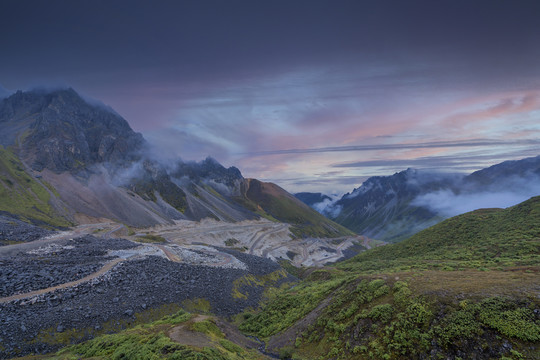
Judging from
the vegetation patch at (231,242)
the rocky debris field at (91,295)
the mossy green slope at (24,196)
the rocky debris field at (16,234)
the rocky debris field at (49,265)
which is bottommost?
the vegetation patch at (231,242)

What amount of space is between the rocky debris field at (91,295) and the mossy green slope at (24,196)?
5924 cm

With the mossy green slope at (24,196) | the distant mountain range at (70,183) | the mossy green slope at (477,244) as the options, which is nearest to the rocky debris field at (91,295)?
the mossy green slope at (477,244)

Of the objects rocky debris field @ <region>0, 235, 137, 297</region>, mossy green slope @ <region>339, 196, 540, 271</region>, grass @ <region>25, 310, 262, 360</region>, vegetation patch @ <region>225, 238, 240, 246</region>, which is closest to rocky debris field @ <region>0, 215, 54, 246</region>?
rocky debris field @ <region>0, 235, 137, 297</region>

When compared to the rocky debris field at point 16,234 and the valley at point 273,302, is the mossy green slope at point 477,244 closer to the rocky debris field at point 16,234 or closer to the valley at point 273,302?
the valley at point 273,302

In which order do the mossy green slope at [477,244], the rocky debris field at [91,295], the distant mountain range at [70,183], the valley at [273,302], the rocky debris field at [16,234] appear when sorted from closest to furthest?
1. the valley at [273,302]
2. the rocky debris field at [91,295]
3. the mossy green slope at [477,244]
4. the rocky debris field at [16,234]
5. the distant mountain range at [70,183]

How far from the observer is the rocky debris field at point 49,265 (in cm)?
3287

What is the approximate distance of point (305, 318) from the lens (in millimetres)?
29172

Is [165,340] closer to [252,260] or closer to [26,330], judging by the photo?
[26,330]

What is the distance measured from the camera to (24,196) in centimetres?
11731

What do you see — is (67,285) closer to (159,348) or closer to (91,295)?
(91,295)

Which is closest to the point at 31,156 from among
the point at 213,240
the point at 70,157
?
the point at 70,157

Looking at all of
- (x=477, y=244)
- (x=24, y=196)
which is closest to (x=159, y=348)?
(x=477, y=244)

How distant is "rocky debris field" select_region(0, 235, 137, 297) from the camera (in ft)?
108

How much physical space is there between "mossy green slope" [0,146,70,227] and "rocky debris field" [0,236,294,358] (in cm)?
5924
